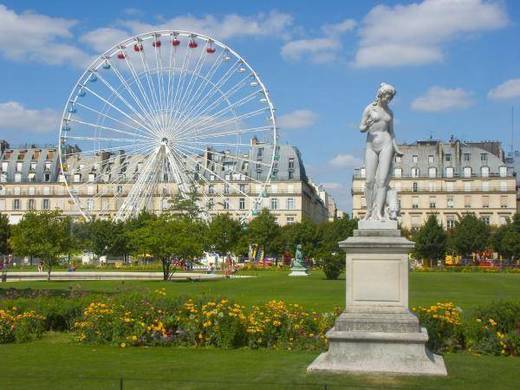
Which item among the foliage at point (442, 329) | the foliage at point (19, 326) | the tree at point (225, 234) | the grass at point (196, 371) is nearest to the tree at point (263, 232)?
the tree at point (225, 234)

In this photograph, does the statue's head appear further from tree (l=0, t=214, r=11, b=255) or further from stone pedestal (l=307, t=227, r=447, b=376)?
tree (l=0, t=214, r=11, b=255)

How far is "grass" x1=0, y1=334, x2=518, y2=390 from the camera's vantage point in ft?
35.4

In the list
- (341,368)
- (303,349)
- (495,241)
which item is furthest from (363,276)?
(495,241)

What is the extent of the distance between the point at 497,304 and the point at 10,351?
373 inches

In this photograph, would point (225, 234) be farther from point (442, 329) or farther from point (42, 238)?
point (442, 329)

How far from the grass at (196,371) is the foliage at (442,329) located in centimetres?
78

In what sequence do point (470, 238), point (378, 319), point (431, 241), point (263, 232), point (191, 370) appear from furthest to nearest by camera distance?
point (263, 232) → point (470, 238) → point (431, 241) → point (191, 370) → point (378, 319)

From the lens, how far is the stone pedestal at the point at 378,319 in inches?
455

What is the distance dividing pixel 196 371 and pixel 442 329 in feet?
17.5

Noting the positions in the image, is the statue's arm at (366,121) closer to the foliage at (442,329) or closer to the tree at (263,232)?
the foliage at (442,329)

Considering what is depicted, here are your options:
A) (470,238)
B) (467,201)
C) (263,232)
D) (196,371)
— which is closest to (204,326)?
(196,371)

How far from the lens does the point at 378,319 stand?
38.5 ft

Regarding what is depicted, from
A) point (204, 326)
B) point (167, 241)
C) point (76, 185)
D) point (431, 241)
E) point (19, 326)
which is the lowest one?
point (19, 326)

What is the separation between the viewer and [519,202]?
119500mm
